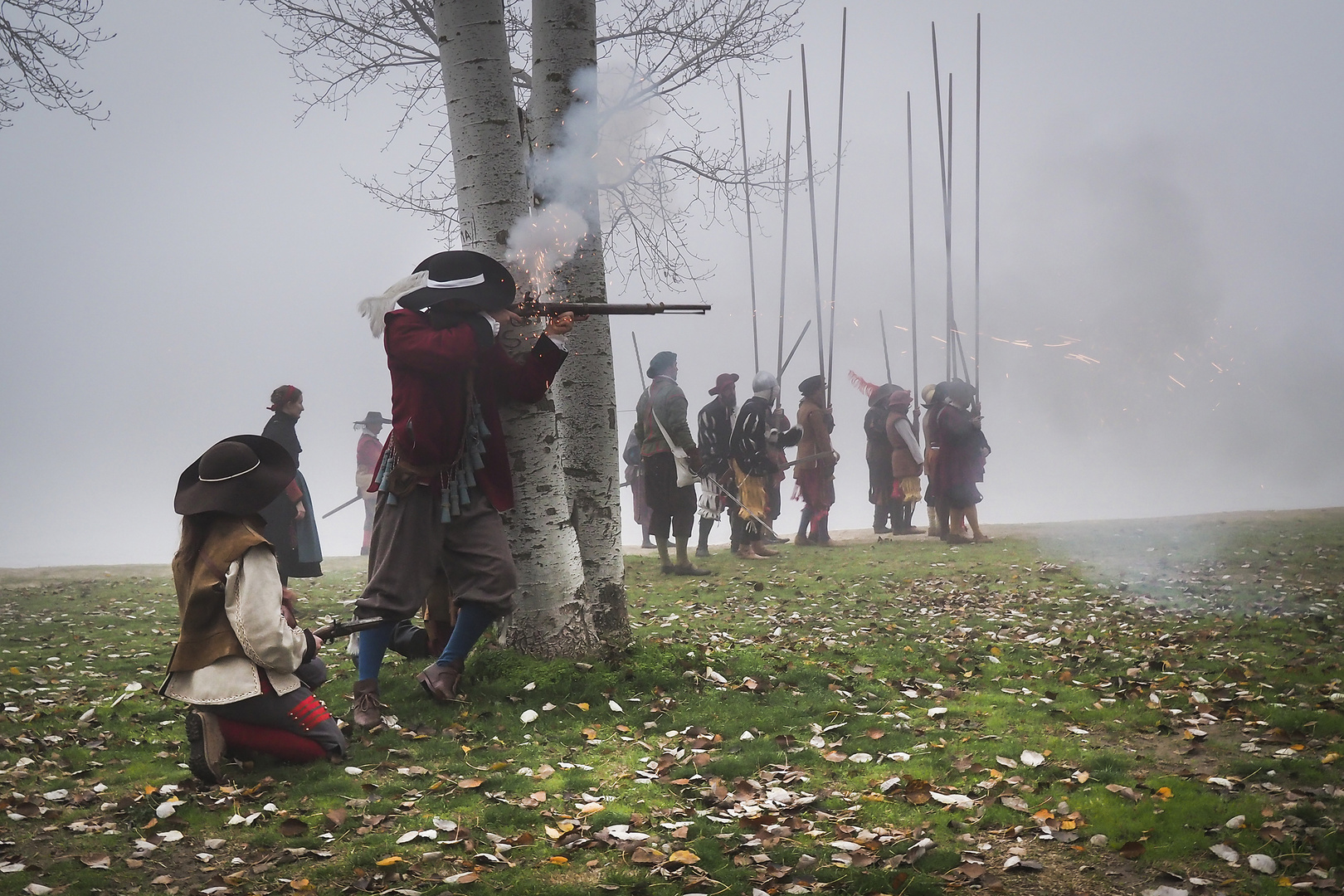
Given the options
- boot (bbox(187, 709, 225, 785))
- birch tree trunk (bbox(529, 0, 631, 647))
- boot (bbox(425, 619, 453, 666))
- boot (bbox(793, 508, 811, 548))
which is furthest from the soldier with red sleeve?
boot (bbox(793, 508, 811, 548))

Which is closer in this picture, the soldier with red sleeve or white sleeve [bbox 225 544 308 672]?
white sleeve [bbox 225 544 308 672]

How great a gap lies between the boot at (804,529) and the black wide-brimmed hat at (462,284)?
11.2 metres

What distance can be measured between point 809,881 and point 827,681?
2.86 metres

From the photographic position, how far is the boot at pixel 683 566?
40.4 ft

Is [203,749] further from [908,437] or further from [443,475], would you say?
[908,437]

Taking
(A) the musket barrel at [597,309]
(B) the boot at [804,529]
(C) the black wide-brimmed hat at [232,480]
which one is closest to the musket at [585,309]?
(A) the musket barrel at [597,309]

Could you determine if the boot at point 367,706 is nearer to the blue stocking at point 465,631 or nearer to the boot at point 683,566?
the blue stocking at point 465,631

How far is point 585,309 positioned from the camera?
5789 mm

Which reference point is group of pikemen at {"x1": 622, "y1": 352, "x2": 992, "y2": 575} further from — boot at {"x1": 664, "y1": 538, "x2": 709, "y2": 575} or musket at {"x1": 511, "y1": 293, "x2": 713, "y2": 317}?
musket at {"x1": 511, "y1": 293, "x2": 713, "y2": 317}

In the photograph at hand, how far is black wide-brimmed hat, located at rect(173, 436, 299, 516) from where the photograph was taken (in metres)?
4.51

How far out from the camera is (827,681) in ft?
20.5

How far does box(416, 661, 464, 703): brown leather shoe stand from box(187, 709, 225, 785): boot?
3.97 ft

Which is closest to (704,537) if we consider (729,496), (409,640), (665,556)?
(729,496)

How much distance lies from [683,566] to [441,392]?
7495mm
